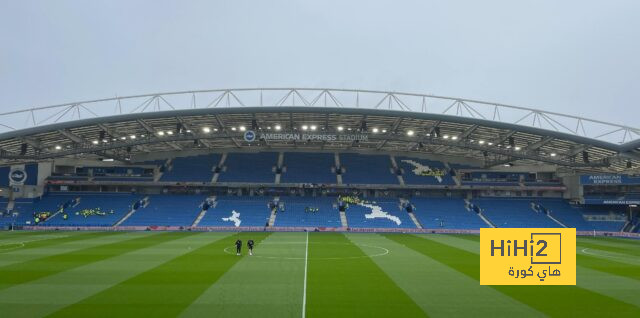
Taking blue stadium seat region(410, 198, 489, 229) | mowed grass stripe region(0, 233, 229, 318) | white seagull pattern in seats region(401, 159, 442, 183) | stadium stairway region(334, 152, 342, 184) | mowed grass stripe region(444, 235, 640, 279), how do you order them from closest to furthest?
mowed grass stripe region(0, 233, 229, 318) < mowed grass stripe region(444, 235, 640, 279) < blue stadium seat region(410, 198, 489, 229) < stadium stairway region(334, 152, 342, 184) < white seagull pattern in seats region(401, 159, 442, 183)

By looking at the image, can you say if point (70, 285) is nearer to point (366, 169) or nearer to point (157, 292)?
point (157, 292)

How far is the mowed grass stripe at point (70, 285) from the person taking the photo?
46.2ft

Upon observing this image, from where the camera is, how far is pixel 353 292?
16.6 metres

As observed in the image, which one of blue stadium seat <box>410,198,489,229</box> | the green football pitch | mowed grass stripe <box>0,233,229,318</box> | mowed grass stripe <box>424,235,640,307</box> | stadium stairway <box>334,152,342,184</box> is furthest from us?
stadium stairway <box>334,152,342,184</box>

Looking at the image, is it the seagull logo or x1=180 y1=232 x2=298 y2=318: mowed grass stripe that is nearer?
x1=180 y1=232 x2=298 y2=318: mowed grass stripe

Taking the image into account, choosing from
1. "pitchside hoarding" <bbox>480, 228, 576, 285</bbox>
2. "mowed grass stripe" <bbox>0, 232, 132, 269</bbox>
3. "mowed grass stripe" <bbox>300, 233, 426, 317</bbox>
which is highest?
"pitchside hoarding" <bbox>480, 228, 576, 285</bbox>

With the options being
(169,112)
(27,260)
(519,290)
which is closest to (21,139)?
(169,112)

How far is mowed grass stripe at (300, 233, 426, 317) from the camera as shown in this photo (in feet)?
45.1

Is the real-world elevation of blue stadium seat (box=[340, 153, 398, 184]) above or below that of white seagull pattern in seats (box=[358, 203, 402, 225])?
above

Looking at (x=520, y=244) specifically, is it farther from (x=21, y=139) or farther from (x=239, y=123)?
(x=21, y=139)

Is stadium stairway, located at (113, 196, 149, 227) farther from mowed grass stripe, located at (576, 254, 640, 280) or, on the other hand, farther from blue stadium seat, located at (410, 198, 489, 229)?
mowed grass stripe, located at (576, 254, 640, 280)

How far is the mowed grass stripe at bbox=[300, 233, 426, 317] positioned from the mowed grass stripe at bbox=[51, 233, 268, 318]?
190 inches

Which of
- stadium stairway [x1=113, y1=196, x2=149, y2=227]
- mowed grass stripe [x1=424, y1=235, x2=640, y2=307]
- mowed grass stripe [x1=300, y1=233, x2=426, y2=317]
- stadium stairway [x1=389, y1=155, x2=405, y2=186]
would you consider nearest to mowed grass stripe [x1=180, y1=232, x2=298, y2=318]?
mowed grass stripe [x1=300, y1=233, x2=426, y2=317]

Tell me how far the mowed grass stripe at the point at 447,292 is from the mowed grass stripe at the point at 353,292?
0.61m
